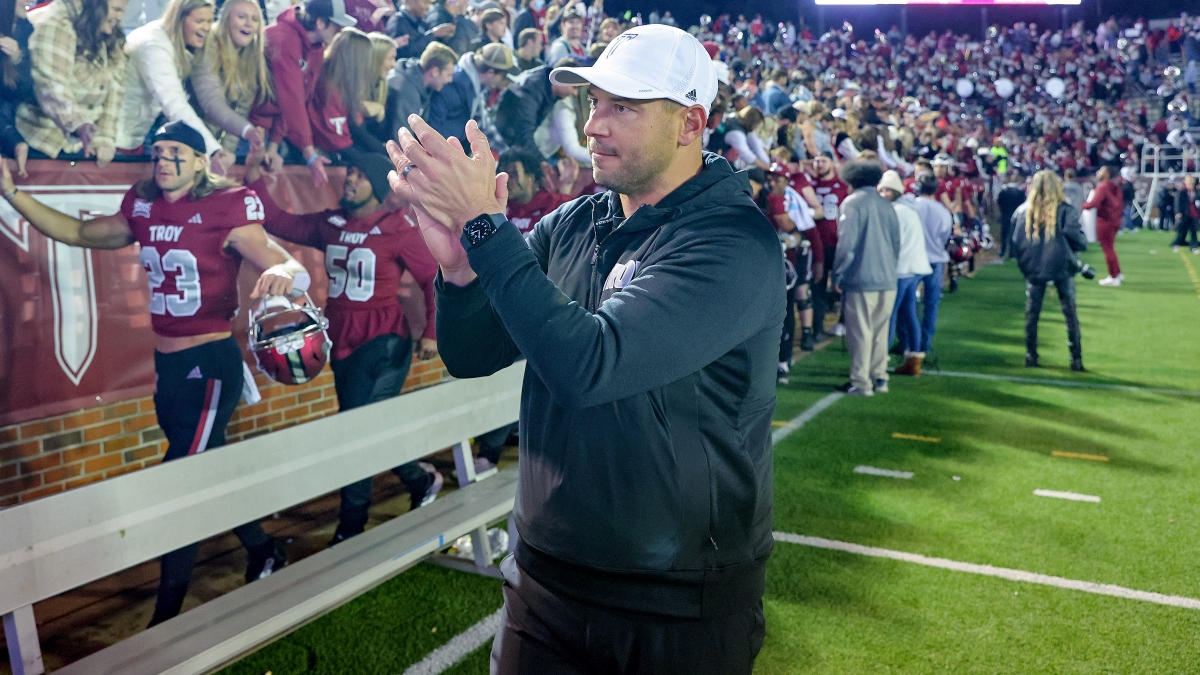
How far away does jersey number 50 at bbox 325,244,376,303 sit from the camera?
468cm

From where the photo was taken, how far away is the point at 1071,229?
Answer: 9156mm

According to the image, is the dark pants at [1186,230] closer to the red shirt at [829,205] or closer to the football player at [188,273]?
the red shirt at [829,205]

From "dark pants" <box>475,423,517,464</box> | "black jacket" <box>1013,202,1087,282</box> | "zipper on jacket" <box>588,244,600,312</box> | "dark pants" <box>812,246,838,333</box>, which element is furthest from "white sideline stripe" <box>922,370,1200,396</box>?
"zipper on jacket" <box>588,244,600,312</box>

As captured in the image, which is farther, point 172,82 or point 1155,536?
point 1155,536

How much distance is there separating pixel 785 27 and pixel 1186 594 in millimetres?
30893

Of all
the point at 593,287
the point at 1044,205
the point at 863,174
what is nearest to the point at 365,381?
the point at 593,287

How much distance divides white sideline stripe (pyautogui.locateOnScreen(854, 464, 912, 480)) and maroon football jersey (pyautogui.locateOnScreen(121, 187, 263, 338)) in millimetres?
4028

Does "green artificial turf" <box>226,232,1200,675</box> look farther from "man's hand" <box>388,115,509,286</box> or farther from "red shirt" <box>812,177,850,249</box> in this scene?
"man's hand" <box>388,115,509,286</box>

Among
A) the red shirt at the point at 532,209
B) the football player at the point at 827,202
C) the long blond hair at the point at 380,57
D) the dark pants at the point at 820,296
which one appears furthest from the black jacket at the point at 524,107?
the dark pants at the point at 820,296

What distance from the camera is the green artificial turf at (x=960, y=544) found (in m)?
3.92

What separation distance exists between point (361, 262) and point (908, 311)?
19.0 ft

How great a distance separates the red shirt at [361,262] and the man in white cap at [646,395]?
2627 mm

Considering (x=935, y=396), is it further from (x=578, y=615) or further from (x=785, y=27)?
(x=785, y=27)

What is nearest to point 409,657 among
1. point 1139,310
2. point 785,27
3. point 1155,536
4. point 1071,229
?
point 1155,536
